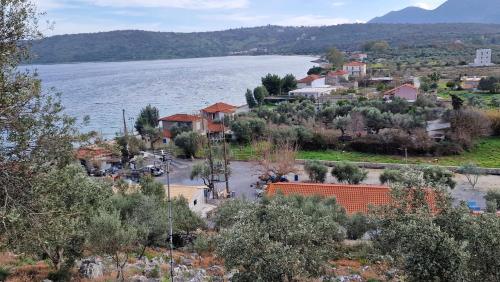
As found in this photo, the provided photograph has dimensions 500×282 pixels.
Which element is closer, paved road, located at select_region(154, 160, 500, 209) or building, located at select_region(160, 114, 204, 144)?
paved road, located at select_region(154, 160, 500, 209)

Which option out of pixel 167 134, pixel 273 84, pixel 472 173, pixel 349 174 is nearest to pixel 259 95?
pixel 273 84

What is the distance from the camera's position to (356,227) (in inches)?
716

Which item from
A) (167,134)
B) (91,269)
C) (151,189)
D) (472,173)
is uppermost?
(91,269)

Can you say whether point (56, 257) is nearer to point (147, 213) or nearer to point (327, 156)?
point (147, 213)

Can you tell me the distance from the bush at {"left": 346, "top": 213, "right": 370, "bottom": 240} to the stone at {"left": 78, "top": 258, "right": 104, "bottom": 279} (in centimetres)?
891

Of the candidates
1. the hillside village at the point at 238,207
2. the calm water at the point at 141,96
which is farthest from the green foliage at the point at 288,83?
the hillside village at the point at 238,207

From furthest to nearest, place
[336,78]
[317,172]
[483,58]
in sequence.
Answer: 1. [483,58]
2. [336,78]
3. [317,172]

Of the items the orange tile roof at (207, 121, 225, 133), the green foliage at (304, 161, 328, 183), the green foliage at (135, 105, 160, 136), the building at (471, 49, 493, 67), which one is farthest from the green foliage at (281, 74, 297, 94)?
the building at (471, 49, 493, 67)

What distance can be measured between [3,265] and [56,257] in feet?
6.59

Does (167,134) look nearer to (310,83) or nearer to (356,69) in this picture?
(310,83)

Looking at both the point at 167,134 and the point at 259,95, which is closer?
the point at 167,134

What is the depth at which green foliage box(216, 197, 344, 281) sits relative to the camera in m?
9.01

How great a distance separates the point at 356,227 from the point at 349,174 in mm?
12613

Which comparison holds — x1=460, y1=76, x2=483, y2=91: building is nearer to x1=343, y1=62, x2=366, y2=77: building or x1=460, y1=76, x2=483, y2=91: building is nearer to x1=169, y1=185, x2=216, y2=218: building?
x1=343, y1=62, x2=366, y2=77: building
